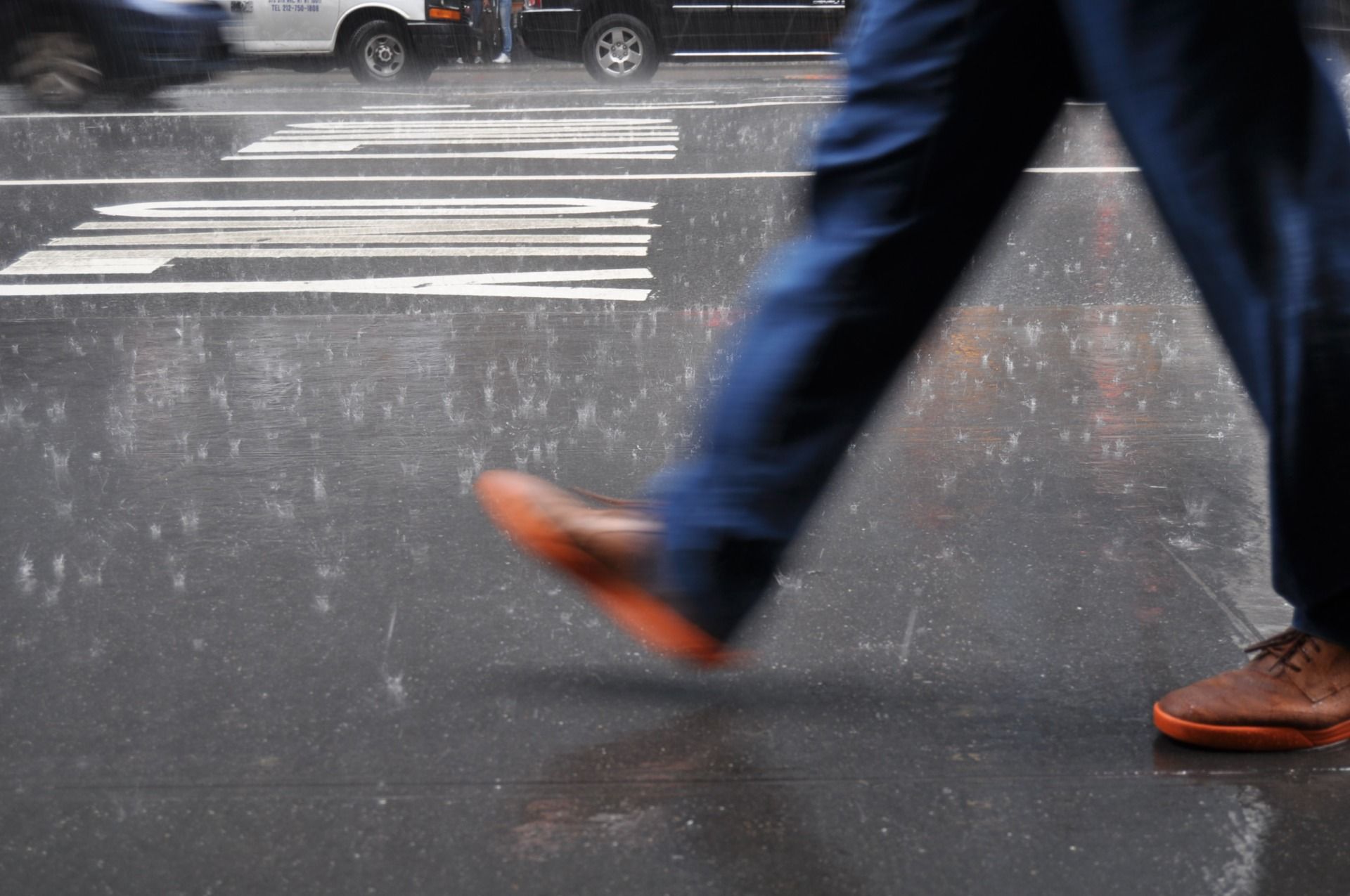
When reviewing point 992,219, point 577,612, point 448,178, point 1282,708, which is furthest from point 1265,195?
point 448,178

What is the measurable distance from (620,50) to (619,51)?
0.05 ft

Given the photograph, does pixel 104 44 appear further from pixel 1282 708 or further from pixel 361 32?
pixel 1282 708

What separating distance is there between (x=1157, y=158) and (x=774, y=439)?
612 mm

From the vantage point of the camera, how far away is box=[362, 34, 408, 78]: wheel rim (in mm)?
17359

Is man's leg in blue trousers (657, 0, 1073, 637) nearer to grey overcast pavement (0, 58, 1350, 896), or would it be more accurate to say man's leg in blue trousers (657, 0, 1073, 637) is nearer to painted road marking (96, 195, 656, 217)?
grey overcast pavement (0, 58, 1350, 896)

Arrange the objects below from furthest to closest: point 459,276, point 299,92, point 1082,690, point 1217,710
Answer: point 299,92
point 459,276
point 1082,690
point 1217,710

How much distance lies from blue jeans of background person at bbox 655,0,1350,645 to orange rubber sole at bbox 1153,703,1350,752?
19 cm

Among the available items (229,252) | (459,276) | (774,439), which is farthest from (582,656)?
(229,252)

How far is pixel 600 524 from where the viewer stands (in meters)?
2.36

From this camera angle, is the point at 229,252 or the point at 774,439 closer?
the point at 774,439

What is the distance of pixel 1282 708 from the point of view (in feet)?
7.59

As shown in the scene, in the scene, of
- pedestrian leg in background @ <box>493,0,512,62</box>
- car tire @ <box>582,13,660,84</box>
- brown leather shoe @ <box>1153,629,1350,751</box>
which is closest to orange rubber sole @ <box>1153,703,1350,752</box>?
brown leather shoe @ <box>1153,629,1350,751</box>

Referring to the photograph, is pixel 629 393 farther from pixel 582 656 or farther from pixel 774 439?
pixel 774 439

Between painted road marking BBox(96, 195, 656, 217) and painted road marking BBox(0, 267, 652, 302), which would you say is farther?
painted road marking BBox(96, 195, 656, 217)
